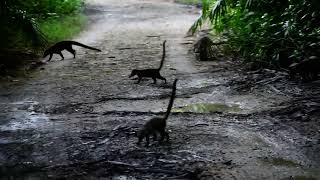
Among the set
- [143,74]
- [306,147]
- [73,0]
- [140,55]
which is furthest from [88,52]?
[73,0]

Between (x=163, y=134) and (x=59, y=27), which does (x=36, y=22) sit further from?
(x=163, y=134)

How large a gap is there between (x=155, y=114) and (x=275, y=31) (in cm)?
303

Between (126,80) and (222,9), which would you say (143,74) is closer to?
(126,80)

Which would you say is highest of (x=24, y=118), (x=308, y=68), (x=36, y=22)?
(x=36, y=22)

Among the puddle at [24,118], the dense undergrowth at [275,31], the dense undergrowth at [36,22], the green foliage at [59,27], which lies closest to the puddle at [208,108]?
the puddle at [24,118]

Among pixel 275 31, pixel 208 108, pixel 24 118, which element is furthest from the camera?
pixel 275 31

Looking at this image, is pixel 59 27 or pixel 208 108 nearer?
pixel 208 108

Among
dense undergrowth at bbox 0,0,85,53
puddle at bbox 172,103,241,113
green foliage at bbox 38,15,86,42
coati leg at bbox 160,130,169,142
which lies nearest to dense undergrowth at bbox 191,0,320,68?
puddle at bbox 172,103,241,113

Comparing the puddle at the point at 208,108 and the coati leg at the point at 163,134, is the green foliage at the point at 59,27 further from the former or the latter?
the coati leg at the point at 163,134

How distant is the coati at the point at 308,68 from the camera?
590 centimetres

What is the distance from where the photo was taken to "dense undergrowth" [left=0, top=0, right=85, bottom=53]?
5965mm

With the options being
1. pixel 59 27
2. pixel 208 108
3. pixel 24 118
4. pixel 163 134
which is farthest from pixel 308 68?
pixel 59 27

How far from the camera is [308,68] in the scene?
19.4 ft

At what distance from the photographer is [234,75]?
22.2ft
